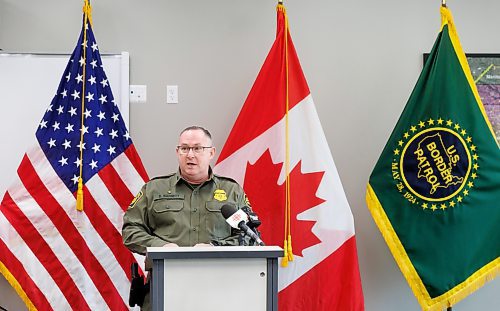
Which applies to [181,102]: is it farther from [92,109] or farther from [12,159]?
[12,159]

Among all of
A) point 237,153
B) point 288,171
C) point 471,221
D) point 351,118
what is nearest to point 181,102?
point 237,153

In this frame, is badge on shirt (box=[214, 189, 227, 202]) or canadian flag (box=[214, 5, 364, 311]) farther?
canadian flag (box=[214, 5, 364, 311])

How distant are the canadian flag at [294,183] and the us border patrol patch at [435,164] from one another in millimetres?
344

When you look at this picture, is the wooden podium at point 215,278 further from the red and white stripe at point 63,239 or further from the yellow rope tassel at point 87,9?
the yellow rope tassel at point 87,9

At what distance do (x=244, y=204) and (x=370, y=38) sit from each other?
143 centimetres

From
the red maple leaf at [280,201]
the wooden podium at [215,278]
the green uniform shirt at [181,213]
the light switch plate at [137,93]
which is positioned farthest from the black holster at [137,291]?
the light switch plate at [137,93]

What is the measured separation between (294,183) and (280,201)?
0.39 feet

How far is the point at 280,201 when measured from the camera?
333cm

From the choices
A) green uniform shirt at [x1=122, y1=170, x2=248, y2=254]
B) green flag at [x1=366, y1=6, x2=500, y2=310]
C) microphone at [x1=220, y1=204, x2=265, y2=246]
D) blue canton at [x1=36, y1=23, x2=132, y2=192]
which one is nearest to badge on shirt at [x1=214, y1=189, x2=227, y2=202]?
green uniform shirt at [x1=122, y1=170, x2=248, y2=254]

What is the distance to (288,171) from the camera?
10.9 ft

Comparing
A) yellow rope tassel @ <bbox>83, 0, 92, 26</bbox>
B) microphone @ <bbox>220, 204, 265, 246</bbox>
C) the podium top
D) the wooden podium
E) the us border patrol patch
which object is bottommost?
the wooden podium

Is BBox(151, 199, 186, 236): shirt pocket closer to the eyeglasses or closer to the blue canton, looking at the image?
the eyeglasses

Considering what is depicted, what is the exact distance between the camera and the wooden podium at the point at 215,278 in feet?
6.38

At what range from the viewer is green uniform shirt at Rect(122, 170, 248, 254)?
8.99 feet
